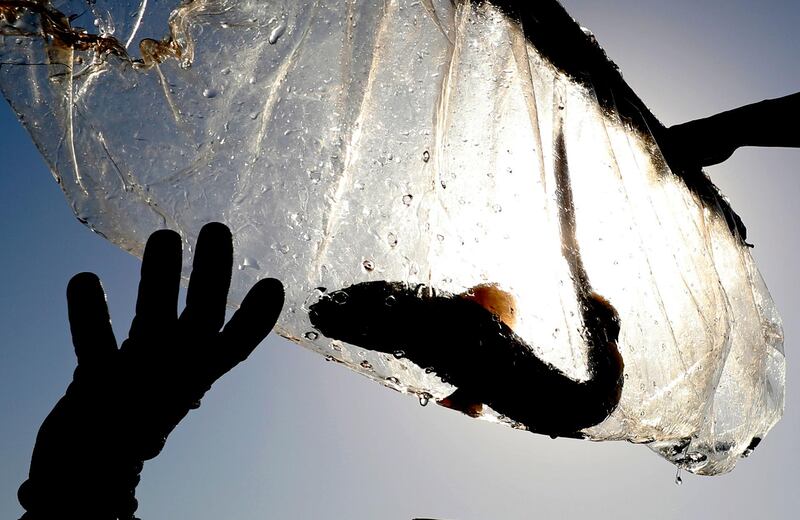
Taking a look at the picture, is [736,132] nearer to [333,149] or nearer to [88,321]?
[333,149]

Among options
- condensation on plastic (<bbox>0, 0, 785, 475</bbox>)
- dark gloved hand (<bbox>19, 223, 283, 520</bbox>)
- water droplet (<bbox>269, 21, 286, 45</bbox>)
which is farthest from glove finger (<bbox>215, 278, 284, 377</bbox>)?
water droplet (<bbox>269, 21, 286, 45</bbox>)

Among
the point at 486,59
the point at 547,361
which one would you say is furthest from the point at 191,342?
the point at 486,59

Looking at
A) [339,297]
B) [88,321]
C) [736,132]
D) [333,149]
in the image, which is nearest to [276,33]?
[333,149]

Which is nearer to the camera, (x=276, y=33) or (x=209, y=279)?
(x=209, y=279)

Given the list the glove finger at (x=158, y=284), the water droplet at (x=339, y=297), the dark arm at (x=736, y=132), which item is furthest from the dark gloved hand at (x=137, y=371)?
the dark arm at (x=736, y=132)

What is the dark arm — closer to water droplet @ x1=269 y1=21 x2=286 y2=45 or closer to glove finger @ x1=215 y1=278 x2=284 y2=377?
water droplet @ x1=269 y1=21 x2=286 y2=45

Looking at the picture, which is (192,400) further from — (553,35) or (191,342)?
(553,35)

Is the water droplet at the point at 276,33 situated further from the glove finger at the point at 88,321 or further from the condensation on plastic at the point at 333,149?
the glove finger at the point at 88,321
